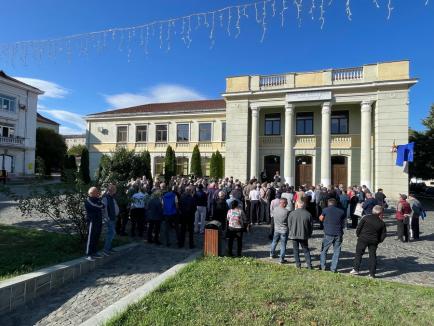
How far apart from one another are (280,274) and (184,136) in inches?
1074

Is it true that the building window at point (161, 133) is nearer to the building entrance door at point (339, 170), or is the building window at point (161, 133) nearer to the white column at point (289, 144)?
the white column at point (289, 144)

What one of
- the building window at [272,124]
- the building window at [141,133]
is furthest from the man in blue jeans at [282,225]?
the building window at [141,133]

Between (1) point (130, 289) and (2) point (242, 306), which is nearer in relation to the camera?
(2) point (242, 306)

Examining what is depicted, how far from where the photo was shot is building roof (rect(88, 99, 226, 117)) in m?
32.7

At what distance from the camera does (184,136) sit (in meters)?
32.9

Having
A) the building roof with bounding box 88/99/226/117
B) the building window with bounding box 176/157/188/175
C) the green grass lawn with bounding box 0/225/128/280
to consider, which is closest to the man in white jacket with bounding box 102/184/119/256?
the green grass lawn with bounding box 0/225/128/280

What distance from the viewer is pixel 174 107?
35375 mm

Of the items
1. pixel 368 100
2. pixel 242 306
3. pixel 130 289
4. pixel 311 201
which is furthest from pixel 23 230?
pixel 368 100

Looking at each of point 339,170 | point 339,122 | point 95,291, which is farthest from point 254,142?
point 95,291

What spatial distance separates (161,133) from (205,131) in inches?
204

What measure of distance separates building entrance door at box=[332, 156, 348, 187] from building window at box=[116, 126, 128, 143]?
22.6 m

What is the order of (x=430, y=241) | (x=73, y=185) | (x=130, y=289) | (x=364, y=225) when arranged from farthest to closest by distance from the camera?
(x=430, y=241)
(x=73, y=185)
(x=364, y=225)
(x=130, y=289)

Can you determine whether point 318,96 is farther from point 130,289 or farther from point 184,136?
point 130,289

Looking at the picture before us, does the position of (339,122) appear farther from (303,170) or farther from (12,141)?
(12,141)
